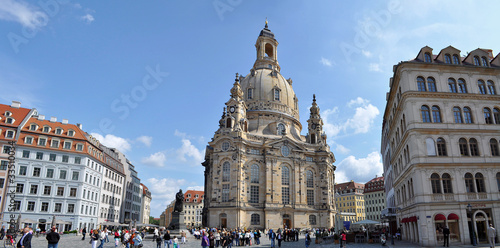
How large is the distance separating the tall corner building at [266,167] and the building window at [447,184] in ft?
109

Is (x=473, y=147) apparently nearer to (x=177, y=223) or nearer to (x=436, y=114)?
(x=436, y=114)

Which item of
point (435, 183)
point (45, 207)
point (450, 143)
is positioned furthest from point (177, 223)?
point (450, 143)

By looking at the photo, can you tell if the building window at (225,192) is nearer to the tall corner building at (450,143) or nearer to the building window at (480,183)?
the tall corner building at (450,143)

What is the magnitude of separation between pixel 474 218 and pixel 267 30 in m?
75.0

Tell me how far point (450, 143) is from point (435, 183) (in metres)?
3.87

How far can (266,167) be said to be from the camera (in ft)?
209

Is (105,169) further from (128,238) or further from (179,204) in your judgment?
(128,238)

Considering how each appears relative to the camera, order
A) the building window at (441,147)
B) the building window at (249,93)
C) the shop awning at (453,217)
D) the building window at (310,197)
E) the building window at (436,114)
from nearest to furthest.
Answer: the shop awning at (453,217) < the building window at (441,147) < the building window at (436,114) < the building window at (310,197) < the building window at (249,93)

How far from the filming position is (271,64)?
85125 millimetres

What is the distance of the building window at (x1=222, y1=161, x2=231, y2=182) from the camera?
6191 centimetres

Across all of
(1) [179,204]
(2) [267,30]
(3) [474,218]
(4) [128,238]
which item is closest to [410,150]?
(3) [474,218]

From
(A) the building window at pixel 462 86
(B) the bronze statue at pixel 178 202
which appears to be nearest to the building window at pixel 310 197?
(B) the bronze statue at pixel 178 202

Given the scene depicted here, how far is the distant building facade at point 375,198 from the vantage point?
355 ft

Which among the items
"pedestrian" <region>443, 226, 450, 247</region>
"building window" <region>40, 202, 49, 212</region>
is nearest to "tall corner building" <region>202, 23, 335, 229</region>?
"building window" <region>40, 202, 49, 212</region>
